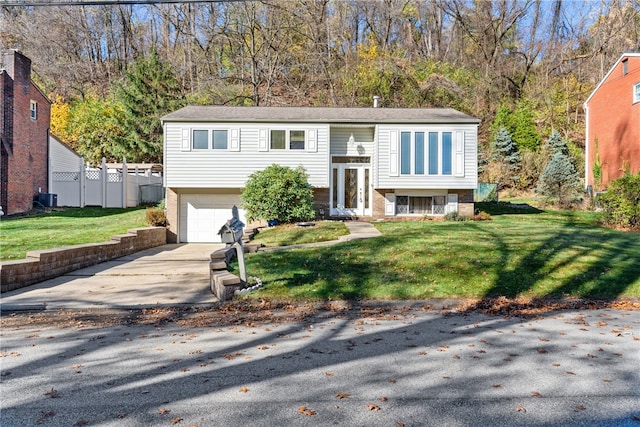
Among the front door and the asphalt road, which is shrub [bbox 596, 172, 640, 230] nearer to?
the front door

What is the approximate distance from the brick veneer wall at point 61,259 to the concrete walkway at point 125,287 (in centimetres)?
20

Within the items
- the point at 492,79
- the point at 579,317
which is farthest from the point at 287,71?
the point at 579,317

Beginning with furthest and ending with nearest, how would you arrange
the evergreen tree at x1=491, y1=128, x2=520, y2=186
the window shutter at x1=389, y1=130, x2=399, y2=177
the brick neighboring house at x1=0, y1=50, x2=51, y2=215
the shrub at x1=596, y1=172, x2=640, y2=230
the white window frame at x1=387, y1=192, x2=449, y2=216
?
the evergreen tree at x1=491, y1=128, x2=520, y2=186, the brick neighboring house at x1=0, y1=50, x2=51, y2=215, the white window frame at x1=387, y1=192, x2=449, y2=216, the window shutter at x1=389, y1=130, x2=399, y2=177, the shrub at x1=596, y1=172, x2=640, y2=230

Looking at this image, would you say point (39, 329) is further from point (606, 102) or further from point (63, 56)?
point (63, 56)

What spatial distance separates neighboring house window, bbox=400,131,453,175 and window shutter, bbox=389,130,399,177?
212 millimetres

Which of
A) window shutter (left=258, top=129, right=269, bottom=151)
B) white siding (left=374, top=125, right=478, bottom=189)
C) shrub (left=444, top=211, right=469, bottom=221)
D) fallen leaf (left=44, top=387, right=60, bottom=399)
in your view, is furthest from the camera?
window shutter (left=258, top=129, right=269, bottom=151)

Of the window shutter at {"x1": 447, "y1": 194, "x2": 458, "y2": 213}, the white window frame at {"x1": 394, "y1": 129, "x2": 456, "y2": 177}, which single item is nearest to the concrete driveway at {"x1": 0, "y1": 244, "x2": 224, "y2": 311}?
the white window frame at {"x1": 394, "y1": 129, "x2": 456, "y2": 177}

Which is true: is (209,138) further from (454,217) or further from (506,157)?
(506,157)

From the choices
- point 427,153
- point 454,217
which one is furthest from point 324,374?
point 427,153

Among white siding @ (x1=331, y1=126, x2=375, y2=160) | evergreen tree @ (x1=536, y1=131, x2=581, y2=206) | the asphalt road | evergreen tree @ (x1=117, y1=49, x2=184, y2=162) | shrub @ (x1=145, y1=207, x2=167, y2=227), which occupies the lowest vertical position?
the asphalt road

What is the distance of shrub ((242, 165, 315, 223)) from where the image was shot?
17984 mm

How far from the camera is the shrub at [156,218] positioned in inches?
777

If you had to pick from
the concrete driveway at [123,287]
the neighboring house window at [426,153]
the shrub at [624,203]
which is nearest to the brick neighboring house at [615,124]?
the shrub at [624,203]

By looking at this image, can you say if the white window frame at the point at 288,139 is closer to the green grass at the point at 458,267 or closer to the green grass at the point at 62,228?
the green grass at the point at 62,228
